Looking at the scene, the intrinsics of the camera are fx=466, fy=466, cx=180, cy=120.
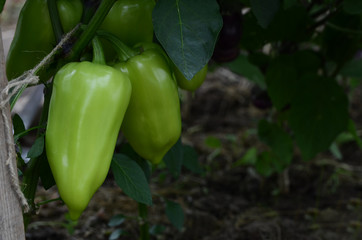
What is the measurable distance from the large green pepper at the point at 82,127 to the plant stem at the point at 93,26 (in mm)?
69

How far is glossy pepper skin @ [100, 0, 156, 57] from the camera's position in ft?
2.15

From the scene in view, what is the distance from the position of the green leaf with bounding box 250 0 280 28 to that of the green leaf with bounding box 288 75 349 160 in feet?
1.26

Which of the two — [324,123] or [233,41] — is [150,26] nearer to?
[233,41]

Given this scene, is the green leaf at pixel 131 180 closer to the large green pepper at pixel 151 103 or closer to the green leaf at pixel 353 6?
the large green pepper at pixel 151 103

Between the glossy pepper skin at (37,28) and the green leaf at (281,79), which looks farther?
the green leaf at (281,79)

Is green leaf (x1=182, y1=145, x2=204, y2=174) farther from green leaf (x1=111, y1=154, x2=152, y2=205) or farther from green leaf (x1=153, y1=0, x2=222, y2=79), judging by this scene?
green leaf (x1=153, y1=0, x2=222, y2=79)

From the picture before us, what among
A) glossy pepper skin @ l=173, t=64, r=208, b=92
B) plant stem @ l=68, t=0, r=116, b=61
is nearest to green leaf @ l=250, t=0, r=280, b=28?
glossy pepper skin @ l=173, t=64, r=208, b=92

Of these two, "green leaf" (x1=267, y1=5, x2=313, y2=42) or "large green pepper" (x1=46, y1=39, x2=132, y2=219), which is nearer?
"large green pepper" (x1=46, y1=39, x2=132, y2=219)

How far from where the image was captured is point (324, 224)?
129 centimetres

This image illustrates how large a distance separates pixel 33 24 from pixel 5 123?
20cm

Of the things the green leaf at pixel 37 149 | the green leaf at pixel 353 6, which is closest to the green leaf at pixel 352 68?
the green leaf at pixel 353 6

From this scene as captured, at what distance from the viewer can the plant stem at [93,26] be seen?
1.95ft

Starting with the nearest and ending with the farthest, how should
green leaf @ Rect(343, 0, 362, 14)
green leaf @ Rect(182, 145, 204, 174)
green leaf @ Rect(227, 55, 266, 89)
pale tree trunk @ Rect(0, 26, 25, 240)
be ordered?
pale tree trunk @ Rect(0, 26, 25, 240), green leaf @ Rect(343, 0, 362, 14), green leaf @ Rect(182, 145, 204, 174), green leaf @ Rect(227, 55, 266, 89)

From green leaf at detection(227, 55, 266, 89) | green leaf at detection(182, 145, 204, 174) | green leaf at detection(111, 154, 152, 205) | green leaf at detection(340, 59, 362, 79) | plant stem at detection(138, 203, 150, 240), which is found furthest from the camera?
green leaf at detection(227, 55, 266, 89)
